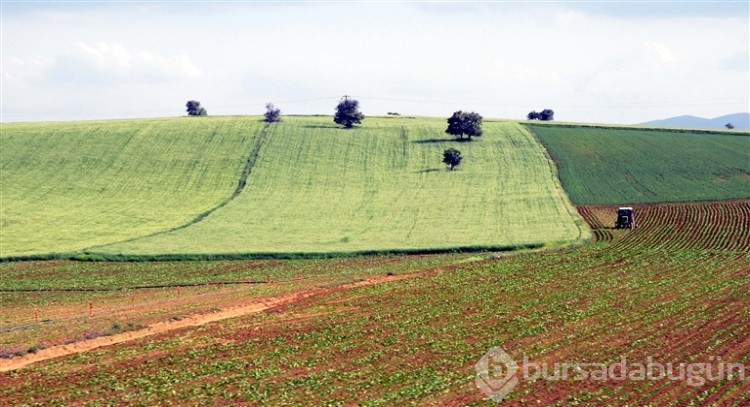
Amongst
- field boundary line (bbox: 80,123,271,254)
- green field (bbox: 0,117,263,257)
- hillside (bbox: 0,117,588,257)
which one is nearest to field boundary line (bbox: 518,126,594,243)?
hillside (bbox: 0,117,588,257)

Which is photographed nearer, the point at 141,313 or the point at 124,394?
the point at 124,394

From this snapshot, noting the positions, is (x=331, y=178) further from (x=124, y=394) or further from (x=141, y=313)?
(x=124, y=394)

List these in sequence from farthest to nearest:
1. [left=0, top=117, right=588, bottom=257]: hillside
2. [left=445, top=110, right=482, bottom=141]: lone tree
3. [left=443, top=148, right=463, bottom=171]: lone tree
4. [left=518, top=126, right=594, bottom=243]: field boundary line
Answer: [left=445, top=110, right=482, bottom=141]: lone tree, [left=443, top=148, right=463, bottom=171]: lone tree, [left=0, top=117, right=588, bottom=257]: hillside, [left=518, top=126, right=594, bottom=243]: field boundary line

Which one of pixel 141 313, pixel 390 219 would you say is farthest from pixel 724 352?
pixel 390 219

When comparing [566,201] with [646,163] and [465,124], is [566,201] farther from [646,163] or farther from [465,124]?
[465,124]

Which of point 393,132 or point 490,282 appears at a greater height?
point 393,132

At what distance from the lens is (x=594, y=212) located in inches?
3792

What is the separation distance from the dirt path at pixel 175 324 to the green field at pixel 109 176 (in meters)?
28.8

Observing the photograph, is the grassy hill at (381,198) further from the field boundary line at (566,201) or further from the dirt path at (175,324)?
the dirt path at (175,324)

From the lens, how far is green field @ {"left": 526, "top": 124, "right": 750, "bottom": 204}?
354ft

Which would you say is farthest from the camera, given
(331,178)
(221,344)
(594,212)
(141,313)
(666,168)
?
(666,168)

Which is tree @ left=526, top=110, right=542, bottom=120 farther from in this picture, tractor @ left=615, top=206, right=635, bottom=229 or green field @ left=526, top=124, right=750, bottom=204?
tractor @ left=615, top=206, right=635, bottom=229

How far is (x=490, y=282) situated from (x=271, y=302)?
13.4m

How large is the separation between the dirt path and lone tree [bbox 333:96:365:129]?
91903 mm
